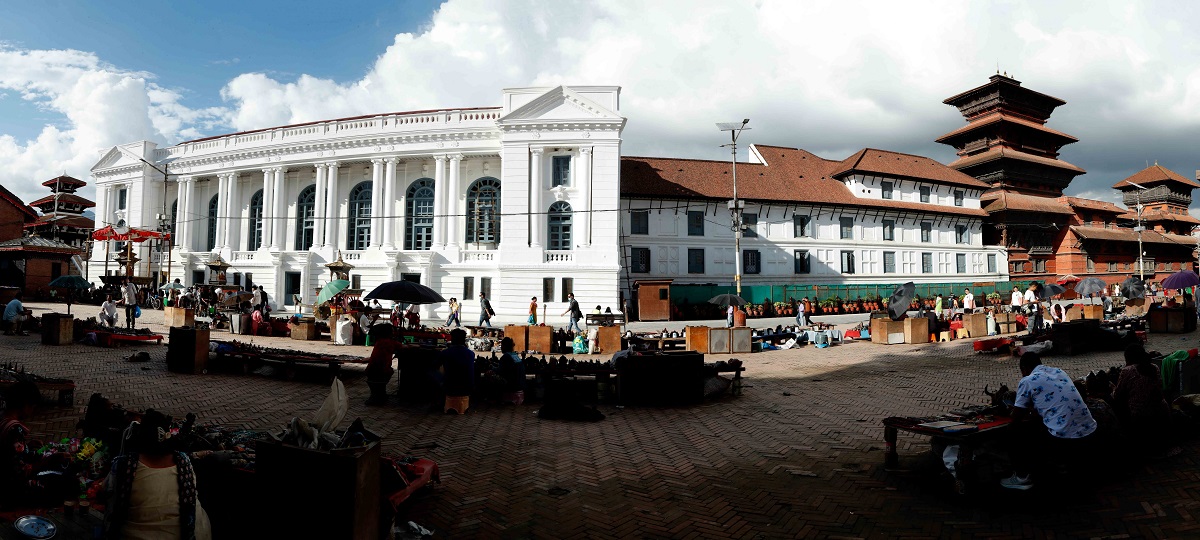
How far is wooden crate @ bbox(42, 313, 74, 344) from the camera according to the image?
15445mm

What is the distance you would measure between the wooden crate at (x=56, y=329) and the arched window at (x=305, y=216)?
62.8 feet

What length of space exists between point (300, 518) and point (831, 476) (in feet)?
17.6

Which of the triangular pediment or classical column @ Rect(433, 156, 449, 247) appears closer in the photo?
the triangular pediment

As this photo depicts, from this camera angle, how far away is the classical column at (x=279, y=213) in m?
33.5

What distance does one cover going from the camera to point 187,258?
35531 mm

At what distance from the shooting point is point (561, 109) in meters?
29.1

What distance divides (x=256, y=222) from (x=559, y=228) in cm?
2079

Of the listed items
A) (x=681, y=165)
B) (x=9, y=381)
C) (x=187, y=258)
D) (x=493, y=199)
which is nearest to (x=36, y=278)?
(x=187, y=258)

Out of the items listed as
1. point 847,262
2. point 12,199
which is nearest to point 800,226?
point 847,262

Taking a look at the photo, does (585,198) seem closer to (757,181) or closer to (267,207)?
(757,181)

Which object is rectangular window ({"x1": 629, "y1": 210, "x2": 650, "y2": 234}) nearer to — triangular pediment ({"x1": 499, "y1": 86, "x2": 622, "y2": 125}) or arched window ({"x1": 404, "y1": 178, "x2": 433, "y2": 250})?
triangular pediment ({"x1": 499, "y1": 86, "x2": 622, "y2": 125})

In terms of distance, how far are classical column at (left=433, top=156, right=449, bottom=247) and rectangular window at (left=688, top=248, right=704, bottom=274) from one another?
1537cm

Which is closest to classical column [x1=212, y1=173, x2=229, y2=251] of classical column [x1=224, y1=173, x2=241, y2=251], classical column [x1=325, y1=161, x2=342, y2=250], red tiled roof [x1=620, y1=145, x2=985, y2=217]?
classical column [x1=224, y1=173, x2=241, y2=251]

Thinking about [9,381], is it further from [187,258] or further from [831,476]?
[187,258]
